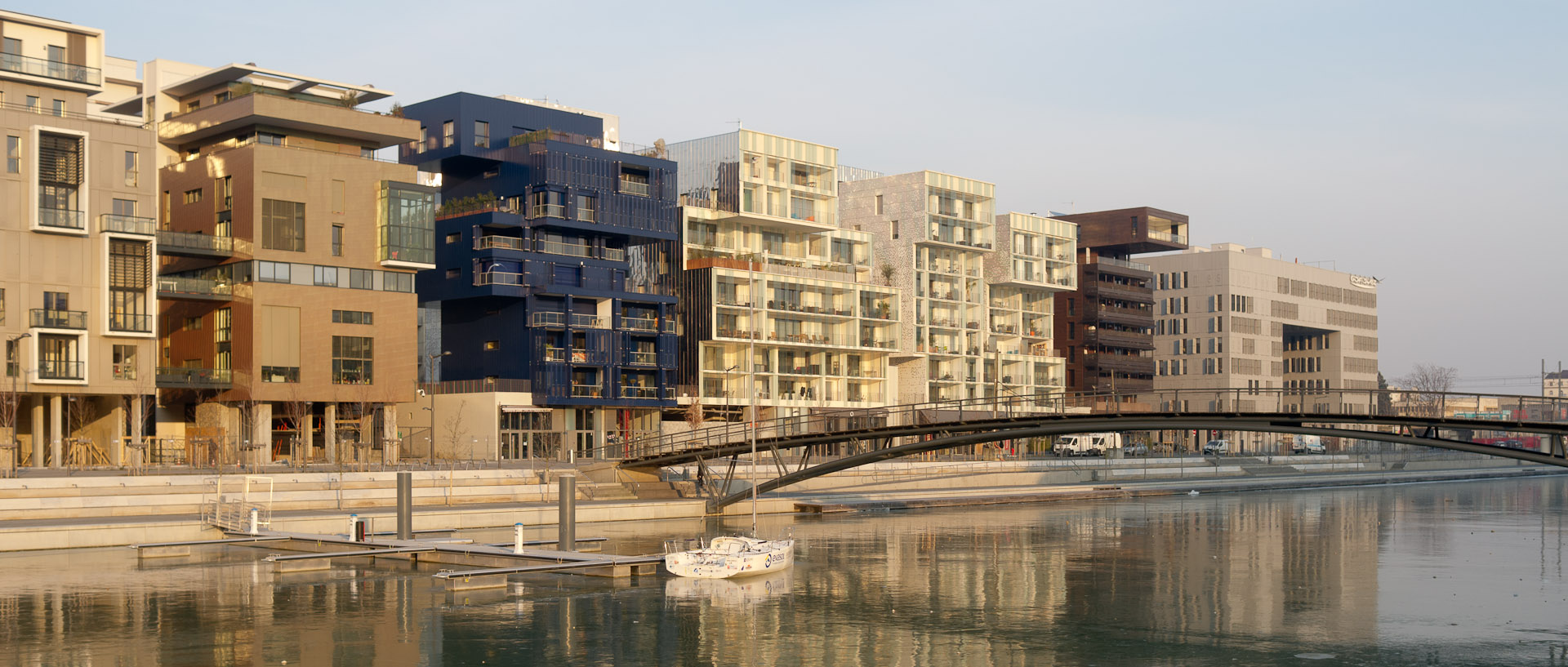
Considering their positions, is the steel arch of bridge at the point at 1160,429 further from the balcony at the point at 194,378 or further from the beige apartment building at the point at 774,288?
the beige apartment building at the point at 774,288

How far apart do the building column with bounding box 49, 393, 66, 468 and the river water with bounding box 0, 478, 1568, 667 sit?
33.7 m

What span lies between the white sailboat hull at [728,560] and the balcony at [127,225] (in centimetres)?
5431

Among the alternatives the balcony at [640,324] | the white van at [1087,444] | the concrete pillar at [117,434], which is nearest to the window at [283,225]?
the concrete pillar at [117,434]

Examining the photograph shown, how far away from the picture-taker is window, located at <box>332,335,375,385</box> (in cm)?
10156

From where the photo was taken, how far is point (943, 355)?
150125 millimetres

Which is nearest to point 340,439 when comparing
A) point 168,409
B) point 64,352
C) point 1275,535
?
point 168,409

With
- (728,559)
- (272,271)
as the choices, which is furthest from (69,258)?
(728,559)

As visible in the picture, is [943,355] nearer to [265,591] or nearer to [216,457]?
[216,457]

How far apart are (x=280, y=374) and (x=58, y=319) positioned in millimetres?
14287

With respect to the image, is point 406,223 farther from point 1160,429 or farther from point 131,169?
point 1160,429

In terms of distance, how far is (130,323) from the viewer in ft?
300

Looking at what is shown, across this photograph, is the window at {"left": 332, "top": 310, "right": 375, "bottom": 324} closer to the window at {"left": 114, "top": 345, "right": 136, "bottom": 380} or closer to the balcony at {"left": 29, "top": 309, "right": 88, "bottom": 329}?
the window at {"left": 114, "top": 345, "right": 136, "bottom": 380}

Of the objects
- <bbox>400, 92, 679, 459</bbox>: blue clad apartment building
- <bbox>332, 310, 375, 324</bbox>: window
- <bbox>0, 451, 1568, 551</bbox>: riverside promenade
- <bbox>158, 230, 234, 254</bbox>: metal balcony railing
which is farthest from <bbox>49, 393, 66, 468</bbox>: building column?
<bbox>400, 92, 679, 459</bbox>: blue clad apartment building

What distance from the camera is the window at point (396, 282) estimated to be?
105m
